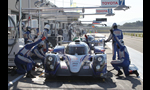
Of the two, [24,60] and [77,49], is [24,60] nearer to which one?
[24,60]

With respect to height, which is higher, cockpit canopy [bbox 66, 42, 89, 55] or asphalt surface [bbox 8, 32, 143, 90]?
cockpit canopy [bbox 66, 42, 89, 55]

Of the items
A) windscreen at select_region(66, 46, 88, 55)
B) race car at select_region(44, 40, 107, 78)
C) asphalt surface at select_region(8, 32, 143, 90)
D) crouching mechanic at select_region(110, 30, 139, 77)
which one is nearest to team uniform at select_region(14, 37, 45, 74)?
asphalt surface at select_region(8, 32, 143, 90)

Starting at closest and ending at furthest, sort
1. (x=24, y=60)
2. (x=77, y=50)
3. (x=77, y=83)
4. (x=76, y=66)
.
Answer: (x=77, y=83)
(x=76, y=66)
(x=24, y=60)
(x=77, y=50)

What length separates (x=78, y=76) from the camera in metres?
8.23

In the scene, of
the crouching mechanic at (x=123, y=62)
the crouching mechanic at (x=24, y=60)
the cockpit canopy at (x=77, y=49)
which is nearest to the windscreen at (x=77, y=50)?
the cockpit canopy at (x=77, y=49)

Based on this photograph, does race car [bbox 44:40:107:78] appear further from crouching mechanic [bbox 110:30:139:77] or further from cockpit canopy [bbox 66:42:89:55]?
crouching mechanic [bbox 110:30:139:77]

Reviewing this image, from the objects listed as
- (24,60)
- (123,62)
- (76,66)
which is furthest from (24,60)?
(123,62)

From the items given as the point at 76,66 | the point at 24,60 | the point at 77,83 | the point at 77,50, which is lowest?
the point at 77,83

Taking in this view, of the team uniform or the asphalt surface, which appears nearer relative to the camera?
the asphalt surface

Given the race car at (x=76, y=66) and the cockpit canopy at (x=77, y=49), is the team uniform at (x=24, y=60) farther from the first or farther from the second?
the cockpit canopy at (x=77, y=49)

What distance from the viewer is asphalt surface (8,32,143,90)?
6.68 m

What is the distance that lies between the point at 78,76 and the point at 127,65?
191 cm

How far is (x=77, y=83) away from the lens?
284 inches
